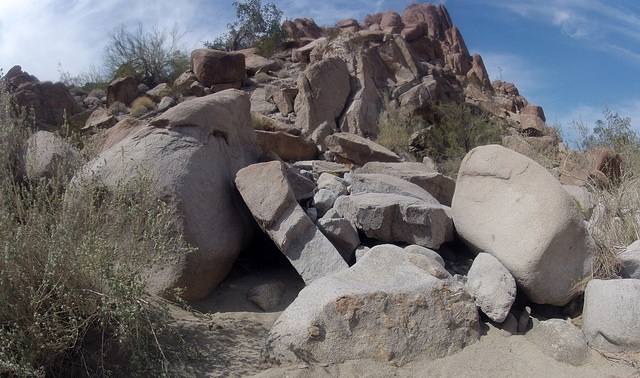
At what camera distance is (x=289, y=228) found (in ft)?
14.2

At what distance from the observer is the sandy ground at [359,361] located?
3.22 m

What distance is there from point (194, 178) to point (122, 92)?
12.5 meters

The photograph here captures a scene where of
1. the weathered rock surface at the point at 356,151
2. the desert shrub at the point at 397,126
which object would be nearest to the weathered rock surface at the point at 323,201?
the weathered rock surface at the point at 356,151

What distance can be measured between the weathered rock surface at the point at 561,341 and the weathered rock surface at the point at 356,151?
4.84 meters

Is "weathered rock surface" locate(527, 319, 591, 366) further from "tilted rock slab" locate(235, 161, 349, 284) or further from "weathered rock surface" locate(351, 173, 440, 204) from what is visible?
"weathered rock surface" locate(351, 173, 440, 204)

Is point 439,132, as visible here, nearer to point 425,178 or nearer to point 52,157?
point 425,178

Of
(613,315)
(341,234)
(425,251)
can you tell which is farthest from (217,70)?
(613,315)

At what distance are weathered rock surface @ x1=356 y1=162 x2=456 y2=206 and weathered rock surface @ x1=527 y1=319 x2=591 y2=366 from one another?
277 centimetres

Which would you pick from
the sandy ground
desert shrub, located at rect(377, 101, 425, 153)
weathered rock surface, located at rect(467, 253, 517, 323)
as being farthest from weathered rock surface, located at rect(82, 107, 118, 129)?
weathered rock surface, located at rect(467, 253, 517, 323)

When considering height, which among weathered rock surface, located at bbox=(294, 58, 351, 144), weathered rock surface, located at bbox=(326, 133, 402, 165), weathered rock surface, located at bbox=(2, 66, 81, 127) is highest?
weathered rock surface, located at bbox=(2, 66, 81, 127)

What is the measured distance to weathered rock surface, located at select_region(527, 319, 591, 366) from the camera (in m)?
3.55

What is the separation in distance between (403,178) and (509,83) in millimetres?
39397

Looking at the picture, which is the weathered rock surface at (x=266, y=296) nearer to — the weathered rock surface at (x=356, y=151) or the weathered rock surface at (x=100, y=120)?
the weathered rock surface at (x=356, y=151)

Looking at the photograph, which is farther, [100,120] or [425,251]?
[100,120]
